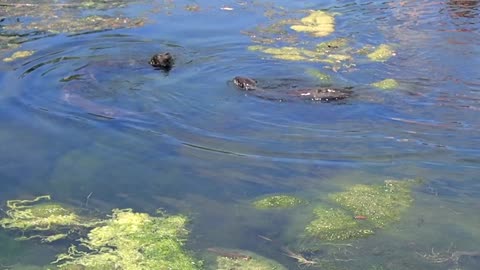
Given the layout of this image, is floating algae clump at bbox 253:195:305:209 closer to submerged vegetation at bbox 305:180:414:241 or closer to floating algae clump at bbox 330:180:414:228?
submerged vegetation at bbox 305:180:414:241

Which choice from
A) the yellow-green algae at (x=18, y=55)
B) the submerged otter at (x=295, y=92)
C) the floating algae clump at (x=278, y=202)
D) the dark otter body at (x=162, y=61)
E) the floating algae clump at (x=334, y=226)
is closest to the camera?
the floating algae clump at (x=334, y=226)

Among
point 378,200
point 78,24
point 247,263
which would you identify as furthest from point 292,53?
point 247,263

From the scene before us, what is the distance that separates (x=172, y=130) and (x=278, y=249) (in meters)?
2.86

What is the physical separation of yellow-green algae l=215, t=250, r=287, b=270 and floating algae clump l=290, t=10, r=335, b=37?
683 cm

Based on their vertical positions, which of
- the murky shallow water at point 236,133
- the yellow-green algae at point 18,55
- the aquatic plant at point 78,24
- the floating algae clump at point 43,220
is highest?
the aquatic plant at point 78,24

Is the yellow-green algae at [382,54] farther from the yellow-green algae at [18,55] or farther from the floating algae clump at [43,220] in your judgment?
the floating algae clump at [43,220]

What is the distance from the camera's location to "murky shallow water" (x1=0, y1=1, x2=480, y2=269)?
17.9 feet

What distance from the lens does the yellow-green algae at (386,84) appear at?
873cm

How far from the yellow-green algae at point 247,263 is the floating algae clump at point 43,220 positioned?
1.30 metres

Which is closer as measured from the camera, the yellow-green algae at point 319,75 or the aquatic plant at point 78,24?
the yellow-green algae at point 319,75

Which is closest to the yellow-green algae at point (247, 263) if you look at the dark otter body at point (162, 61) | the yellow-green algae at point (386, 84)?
the yellow-green algae at point (386, 84)

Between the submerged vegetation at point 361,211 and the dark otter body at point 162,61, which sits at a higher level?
the dark otter body at point 162,61

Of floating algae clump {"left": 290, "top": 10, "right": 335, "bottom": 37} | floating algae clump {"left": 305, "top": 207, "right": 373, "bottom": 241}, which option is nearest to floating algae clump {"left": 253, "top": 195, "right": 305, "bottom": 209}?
floating algae clump {"left": 305, "top": 207, "right": 373, "bottom": 241}

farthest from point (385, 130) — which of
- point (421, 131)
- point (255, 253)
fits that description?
point (255, 253)
